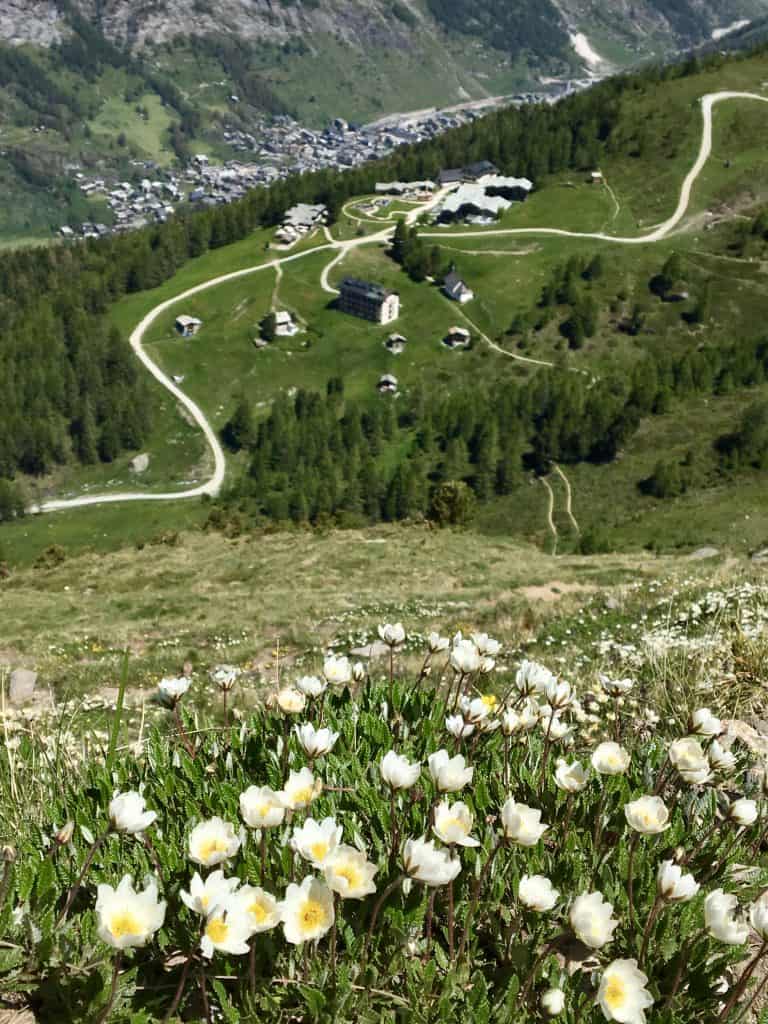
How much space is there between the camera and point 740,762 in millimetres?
6160

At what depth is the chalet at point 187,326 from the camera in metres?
140

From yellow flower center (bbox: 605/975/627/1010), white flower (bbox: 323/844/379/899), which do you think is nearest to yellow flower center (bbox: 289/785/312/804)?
white flower (bbox: 323/844/379/899)

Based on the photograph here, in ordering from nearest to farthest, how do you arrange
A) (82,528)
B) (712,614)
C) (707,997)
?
(707,997)
(712,614)
(82,528)

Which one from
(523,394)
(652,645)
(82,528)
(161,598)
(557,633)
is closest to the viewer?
(652,645)

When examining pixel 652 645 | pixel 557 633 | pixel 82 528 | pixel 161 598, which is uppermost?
pixel 652 645

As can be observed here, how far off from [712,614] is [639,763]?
9.86 metres

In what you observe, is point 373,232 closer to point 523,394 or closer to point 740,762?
point 523,394

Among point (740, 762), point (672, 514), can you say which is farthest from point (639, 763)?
point (672, 514)

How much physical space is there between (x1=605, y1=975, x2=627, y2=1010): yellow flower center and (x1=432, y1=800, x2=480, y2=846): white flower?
2.75 ft

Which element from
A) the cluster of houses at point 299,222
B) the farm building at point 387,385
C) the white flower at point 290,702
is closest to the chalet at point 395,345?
the farm building at point 387,385

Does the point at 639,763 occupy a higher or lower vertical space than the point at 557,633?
higher

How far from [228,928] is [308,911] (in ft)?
1.24

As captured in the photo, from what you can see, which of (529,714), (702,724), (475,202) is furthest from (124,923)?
(475,202)

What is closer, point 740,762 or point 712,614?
point 740,762
